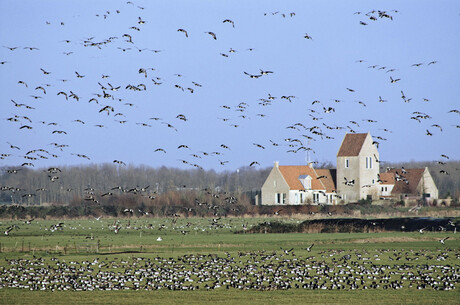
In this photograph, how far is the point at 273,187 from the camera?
134625 mm

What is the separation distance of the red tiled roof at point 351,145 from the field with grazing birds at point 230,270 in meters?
64.6

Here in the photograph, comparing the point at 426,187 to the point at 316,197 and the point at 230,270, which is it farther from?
the point at 230,270

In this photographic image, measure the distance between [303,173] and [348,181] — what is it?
7.73 metres

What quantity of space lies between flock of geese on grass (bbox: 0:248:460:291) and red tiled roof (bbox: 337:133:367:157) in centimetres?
→ 8228

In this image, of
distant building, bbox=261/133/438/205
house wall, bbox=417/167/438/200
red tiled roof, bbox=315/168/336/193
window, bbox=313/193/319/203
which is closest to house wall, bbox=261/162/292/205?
distant building, bbox=261/133/438/205

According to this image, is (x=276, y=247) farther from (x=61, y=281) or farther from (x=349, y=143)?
(x=349, y=143)

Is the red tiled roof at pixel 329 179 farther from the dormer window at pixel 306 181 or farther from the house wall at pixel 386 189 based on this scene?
the house wall at pixel 386 189

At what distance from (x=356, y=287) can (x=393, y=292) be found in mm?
2050

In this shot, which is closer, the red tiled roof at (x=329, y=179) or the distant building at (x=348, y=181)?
the distant building at (x=348, y=181)

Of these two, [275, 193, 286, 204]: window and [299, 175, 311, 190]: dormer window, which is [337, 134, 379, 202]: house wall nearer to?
[299, 175, 311, 190]: dormer window

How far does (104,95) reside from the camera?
41.0m

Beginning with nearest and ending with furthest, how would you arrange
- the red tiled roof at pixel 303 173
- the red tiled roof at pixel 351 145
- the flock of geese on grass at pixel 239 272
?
1. the flock of geese on grass at pixel 239 272
2. the red tiled roof at pixel 303 173
3. the red tiled roof at pixel 351 145

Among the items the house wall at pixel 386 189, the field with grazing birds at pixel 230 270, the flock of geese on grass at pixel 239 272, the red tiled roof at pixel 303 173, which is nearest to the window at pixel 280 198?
the red tiled roof at pixel 303 173

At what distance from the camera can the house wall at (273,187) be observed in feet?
437
